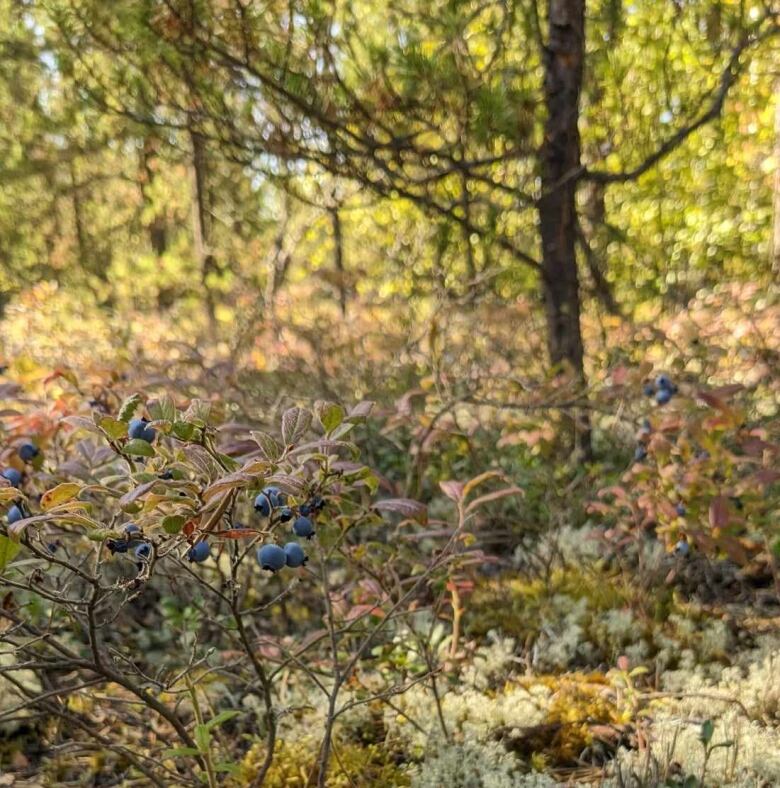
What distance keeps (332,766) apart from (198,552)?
1.09 metres

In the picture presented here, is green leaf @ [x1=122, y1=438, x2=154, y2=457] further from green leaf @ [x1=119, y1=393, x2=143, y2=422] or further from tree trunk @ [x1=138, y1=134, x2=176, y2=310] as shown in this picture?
tree trunk @ [x1=138, y1=134, x2=176, y2=310]

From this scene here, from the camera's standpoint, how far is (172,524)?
118cm

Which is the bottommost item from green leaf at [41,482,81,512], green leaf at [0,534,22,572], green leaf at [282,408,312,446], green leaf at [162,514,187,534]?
Result: green leaf at [0,534,22,572]

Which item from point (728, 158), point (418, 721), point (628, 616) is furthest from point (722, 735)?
point (728, 158)

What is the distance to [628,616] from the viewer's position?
2.73 meters

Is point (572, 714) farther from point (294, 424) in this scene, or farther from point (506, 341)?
point (506, 341)

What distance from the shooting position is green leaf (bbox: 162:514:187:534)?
1.17m

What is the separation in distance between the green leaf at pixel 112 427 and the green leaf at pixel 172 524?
20 centimetres

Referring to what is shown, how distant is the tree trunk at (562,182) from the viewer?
3.56 meters

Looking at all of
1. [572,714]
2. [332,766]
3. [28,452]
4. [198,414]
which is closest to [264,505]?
[198,414]

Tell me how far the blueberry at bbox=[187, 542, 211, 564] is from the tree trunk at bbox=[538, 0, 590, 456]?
2397 millimetres

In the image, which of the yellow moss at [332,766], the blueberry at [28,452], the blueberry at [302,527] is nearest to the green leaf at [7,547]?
the blueberry at [302,527]

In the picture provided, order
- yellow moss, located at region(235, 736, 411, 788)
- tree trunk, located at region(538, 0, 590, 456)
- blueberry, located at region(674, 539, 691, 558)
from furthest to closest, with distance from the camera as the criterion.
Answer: tree trunk, located at region(538, 0, 590, 456) < blueberry, located at region(674, 539, 691, 558) < yellow moss, located at region(235, 736, 411, 788)

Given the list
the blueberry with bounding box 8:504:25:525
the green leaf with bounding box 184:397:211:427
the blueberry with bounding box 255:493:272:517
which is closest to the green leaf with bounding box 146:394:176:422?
the green leaf with bounding box 184:397:211:427
